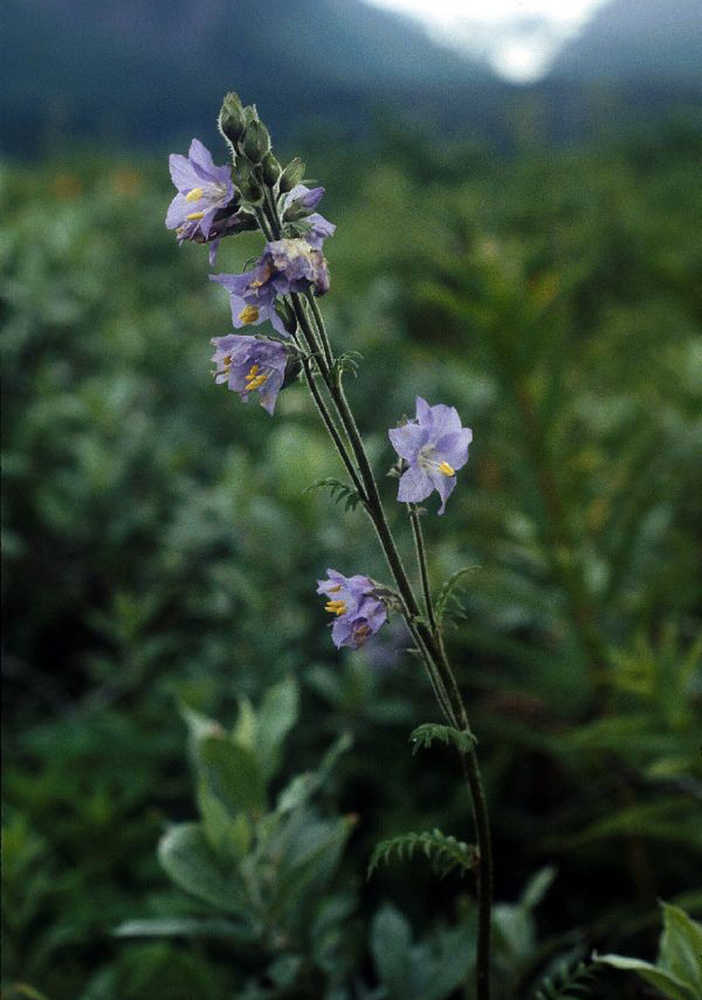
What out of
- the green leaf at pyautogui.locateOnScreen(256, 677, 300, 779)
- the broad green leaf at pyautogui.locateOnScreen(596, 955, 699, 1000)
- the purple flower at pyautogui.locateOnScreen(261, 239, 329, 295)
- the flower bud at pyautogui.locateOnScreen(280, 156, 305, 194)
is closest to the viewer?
the purple flower at pyautogui.locateOnScreen(261, 239, 329, 295)

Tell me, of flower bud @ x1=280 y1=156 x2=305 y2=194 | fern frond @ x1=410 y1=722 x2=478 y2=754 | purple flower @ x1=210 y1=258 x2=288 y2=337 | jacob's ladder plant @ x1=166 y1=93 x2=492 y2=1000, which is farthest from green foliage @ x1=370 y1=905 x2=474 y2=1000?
flower bud @ x1=280 y1=156 x2=305 y2=194

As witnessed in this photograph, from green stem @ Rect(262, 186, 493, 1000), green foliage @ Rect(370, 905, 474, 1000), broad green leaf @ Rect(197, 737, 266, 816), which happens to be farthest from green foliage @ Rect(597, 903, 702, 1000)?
broad green leaf @ Rect(197, 737, 266, 816)

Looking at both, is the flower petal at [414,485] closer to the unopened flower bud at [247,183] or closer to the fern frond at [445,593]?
the fern frond at [445,593]

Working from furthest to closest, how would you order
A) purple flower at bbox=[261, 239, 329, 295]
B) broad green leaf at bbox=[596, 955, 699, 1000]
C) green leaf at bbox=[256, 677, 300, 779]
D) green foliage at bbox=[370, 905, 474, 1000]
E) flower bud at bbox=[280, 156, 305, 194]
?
green leaf at bbox=[256, 677, 300, 779] → green foliage at bbox=[370, 905, 474, 1000] → broad green leaf at bbox=[596, 955, 699, 1000] → flower bud at bbox=[280, 156, 305, 194] → purple flower at bbox=[261, 239, 329, 295]

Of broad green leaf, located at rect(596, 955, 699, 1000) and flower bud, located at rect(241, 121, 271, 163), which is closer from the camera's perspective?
flower bud, located at rect(241, 121, 271, 163)

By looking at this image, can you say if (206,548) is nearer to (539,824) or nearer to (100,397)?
(100,397)

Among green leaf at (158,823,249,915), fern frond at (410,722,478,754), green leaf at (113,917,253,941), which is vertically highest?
fern frond at (410,722,478,754)

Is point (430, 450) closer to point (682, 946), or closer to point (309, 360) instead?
point (309, 360)

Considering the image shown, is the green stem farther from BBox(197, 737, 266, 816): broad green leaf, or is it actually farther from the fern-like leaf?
BBox(197, 737, 266, 816): broad green leaf

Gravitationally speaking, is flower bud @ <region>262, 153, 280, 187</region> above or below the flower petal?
above

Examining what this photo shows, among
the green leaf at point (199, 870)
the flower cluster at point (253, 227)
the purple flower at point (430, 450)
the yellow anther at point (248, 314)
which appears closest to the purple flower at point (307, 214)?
the flower cluster at point (253, 227)
